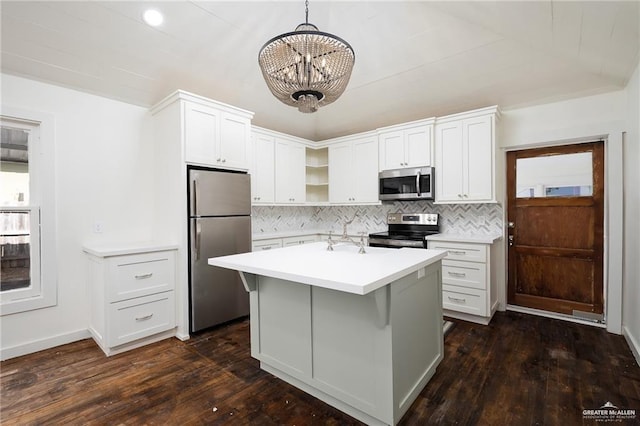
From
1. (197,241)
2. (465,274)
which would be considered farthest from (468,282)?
(197,241)

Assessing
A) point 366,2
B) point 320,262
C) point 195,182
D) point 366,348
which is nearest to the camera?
point 366,348

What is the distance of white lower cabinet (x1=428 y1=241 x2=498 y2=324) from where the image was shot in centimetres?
327

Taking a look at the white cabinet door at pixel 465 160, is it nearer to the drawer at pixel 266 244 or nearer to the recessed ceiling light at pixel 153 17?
the drawer at pixel 266 244

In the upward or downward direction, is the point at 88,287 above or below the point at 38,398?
above

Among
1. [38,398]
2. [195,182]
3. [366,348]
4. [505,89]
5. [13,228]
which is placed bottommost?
[38,398]

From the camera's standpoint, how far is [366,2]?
2.49m

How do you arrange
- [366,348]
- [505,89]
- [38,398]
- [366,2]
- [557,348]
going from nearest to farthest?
1. [366,348]
2. [38,398]
3. [366,2]
4. [557,348]
5. [505,89]

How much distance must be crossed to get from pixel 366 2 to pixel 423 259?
2.10 m

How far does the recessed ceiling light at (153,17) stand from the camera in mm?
2320

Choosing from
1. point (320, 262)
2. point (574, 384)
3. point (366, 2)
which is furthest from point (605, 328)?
point (366, 2)

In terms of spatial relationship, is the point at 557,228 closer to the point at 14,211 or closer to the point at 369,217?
the point at 369,217

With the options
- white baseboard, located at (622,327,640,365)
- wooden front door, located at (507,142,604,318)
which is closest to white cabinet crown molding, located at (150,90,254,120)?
wooden front door, located at (507,142,604,318)

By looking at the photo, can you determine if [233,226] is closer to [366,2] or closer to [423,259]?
[423,259]

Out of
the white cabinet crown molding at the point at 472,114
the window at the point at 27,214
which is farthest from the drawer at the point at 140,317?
the white cabinet crown molding at the point at 472,114
